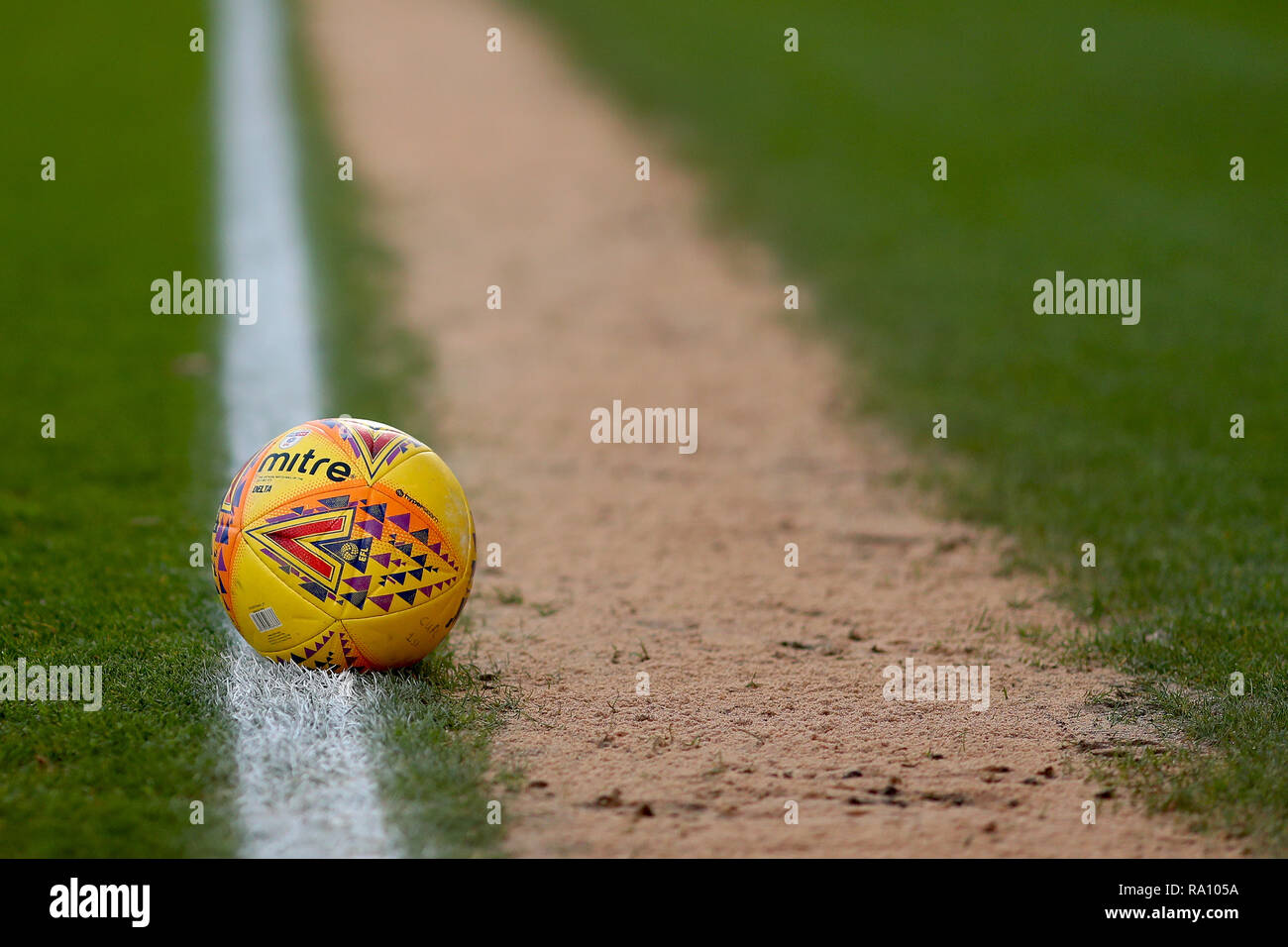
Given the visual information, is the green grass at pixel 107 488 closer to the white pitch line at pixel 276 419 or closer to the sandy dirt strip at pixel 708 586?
the white pitch line at pixel 276 419

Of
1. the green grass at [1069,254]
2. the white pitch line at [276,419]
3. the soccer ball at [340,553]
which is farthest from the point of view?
the green grass at [1069,254]

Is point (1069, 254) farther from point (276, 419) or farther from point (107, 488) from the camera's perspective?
point (107, 488)

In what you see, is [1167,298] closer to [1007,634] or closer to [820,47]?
[1007,634]

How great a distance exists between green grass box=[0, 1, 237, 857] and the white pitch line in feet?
0.51

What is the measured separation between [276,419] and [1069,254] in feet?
27.2

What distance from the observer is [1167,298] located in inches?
464

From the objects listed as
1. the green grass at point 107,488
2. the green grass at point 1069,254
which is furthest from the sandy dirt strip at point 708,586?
the green grass at point 107,488

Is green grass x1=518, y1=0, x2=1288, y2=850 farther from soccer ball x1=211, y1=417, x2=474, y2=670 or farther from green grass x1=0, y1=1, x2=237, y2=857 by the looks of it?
green grass x1=0, y1=1, x2=237, y2=857

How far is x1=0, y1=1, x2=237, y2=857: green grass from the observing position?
4211 millimetres

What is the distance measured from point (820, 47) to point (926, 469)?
15250 mm

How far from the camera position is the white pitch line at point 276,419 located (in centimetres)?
416

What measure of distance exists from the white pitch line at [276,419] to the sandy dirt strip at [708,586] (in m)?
0.59

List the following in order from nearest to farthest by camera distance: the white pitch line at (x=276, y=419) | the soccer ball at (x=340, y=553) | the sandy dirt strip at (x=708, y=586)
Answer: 1. the white pitch line at (x=276, y=419)
2. the sandy dirt strip at (x=708, y=586)
3. the soccer ball at (x=340, y=553)

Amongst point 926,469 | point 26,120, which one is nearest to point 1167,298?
point 926,469
